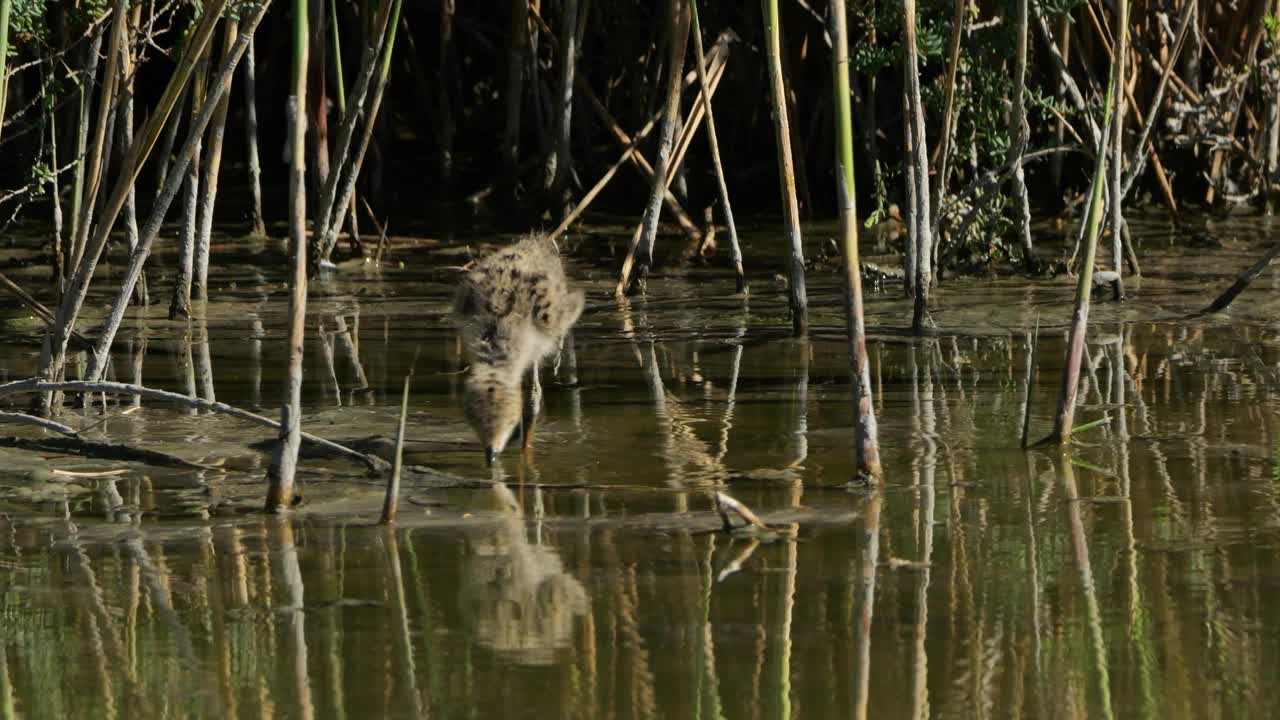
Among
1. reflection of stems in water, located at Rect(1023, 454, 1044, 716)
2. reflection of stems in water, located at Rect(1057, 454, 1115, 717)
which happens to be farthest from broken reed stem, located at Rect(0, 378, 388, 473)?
reflection of stems in water, located at Rect(1057, 454, 1115, 717)

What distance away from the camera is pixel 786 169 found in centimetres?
683

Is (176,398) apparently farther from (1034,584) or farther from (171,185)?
(1034,584)

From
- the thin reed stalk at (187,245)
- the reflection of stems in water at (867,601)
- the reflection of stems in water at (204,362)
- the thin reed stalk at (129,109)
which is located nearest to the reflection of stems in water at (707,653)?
the reflection of stems in water at (867,601)

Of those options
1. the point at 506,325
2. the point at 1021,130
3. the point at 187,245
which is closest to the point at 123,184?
the point at 506,325

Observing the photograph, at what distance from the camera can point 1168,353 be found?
7.97 metres

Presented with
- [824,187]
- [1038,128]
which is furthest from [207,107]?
[824,187]

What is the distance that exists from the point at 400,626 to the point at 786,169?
3138 millimetres

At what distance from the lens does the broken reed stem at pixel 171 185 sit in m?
5.47

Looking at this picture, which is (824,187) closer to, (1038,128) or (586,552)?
(1038,128)

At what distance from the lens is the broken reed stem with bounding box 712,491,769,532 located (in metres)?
4.83

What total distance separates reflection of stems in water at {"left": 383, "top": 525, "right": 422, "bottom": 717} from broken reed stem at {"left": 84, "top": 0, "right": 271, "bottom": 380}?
153cm

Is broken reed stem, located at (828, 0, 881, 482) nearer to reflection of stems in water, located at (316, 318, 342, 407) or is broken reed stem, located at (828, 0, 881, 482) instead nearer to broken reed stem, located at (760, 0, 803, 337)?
broken reed stem, located at (760, 0, 803, 337)

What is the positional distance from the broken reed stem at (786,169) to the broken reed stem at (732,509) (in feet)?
6.08

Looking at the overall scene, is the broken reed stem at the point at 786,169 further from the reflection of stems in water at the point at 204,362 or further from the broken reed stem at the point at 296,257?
the reflection of stems in water at the point at 204,362
